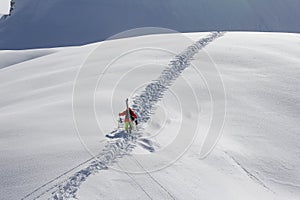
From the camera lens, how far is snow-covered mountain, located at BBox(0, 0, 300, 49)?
58250 mm

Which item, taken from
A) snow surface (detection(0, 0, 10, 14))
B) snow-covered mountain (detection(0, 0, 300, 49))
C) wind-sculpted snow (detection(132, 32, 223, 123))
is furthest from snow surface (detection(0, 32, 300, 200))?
snow surface (detection(0, 0, 10, 14))

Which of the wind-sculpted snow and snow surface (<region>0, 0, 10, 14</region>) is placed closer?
the wind-sculpted snow

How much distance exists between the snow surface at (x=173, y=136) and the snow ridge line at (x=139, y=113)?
194 millimetres

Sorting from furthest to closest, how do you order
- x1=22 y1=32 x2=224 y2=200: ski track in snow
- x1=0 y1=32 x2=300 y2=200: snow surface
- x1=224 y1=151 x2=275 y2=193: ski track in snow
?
x1=224 y1=151 x2=275 y2=193: ski track in snow < x1=0 y1=32 x2=300 y2=200: snow surface < x1=22 y1=32 x2=224 y2=200: ski track in snow

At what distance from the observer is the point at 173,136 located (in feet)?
35.1

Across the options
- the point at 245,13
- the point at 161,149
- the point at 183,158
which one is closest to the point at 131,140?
the point at 161,149

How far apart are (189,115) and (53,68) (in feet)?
35.5

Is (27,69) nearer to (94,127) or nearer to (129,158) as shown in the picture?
(94,127)

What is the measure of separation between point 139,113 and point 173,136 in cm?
177

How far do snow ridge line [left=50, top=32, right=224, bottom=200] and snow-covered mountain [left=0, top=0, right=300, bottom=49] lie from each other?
127 feet

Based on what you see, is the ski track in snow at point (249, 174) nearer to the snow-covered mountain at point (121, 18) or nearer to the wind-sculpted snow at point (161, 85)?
the wind-sculpted snow at point (161, 85)

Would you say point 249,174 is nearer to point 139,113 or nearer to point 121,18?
point 139,113

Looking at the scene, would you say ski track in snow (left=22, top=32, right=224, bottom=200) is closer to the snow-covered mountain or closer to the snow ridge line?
the snow ridge line

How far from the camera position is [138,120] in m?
11.5
